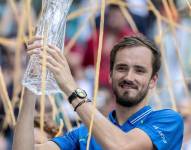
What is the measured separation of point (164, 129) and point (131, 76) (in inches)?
11.2

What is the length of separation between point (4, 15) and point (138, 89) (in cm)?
393

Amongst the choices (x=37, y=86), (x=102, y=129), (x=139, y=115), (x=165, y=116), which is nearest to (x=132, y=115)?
(x=139, y=115)

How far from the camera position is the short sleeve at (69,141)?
5.00m

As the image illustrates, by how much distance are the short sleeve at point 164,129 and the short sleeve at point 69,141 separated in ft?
1.22

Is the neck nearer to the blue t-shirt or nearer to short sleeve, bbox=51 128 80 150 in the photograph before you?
the blue t-shirt

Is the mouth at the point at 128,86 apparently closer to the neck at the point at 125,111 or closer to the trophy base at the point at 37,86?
the neck at the point at 125,111

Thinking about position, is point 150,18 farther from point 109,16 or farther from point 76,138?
point 76,138

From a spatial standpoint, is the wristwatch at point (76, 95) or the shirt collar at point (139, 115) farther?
the shirt collar at point (139, 115)

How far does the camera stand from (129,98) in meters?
4.75

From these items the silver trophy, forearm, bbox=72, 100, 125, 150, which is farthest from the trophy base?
forearm, bbox=72, 100, 125, 150

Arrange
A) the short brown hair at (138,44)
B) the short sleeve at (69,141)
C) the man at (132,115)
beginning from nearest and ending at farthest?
the man at (132,115), the short brown hair at (138,44), the short sleeve at (69,141)

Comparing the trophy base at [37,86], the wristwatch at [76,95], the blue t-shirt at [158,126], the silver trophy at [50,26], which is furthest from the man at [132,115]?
the silver trophy at [50,26]

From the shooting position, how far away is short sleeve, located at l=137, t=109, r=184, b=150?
15.4 feet

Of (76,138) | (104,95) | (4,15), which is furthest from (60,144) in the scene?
(4,15)
